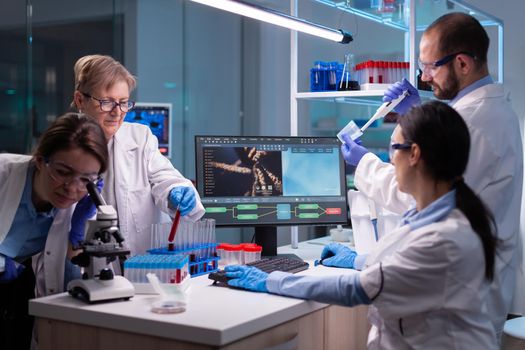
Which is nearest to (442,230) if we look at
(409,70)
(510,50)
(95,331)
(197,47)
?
(95,331)

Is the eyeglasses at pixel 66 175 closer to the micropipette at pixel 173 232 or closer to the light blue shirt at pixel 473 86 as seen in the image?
the micropipette at pixel 173 232

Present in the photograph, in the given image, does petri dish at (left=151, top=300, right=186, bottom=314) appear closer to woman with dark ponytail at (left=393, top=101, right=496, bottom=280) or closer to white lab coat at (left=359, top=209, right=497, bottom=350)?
white lab coat at (left=359, top=209, right=497, bottom=350)

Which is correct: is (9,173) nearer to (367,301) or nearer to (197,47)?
(367,301)

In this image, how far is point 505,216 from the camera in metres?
2.14

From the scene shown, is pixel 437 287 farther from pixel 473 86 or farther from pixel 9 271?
pixel 9 271

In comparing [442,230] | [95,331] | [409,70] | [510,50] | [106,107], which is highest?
[510,50]

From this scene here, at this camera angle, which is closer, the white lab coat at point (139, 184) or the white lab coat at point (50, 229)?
the white lab coat at point (50, 229)

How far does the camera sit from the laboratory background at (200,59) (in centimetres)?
482

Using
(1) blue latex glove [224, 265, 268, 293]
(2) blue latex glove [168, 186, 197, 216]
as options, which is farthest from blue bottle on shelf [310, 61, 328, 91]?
(1) blue latex glove [224, 265, 268, 293]

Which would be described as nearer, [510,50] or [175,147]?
[510,50]

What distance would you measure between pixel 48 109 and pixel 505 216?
3.87 meters

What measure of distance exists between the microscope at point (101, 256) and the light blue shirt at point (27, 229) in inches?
9.8

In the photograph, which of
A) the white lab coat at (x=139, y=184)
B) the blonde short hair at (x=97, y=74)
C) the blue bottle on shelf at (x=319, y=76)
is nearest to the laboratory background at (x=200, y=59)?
the blue bottle on shelf at (x=319, y=76)

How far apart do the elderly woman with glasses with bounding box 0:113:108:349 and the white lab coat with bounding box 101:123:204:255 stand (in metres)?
0.45
